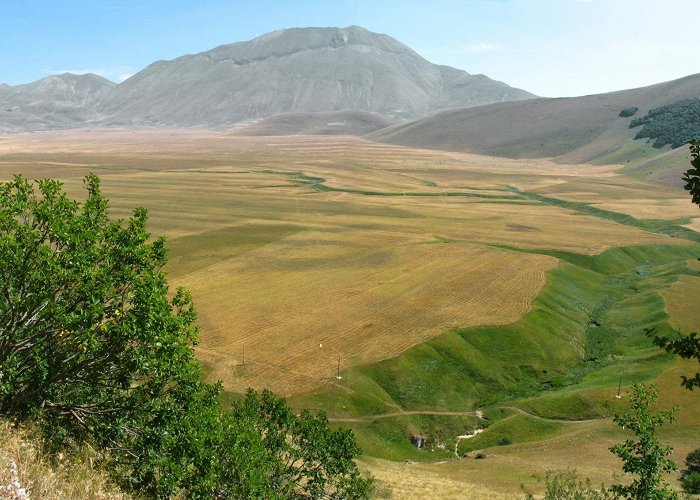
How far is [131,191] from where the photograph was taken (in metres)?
181

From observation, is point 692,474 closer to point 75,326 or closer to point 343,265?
point 75,326

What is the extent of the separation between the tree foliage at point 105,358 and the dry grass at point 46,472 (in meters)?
1.27

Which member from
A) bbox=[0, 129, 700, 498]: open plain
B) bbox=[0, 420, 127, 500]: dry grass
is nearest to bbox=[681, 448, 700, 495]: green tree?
bbox=[0, 129, 700, 498]: open plain

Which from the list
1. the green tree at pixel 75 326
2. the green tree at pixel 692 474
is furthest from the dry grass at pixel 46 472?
the green tree at pixel 692 474

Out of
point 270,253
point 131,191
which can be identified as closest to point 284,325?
point 270,253

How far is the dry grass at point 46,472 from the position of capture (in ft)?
47.1

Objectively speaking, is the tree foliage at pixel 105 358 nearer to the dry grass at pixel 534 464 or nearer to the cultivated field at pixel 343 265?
the dry grass at pixel 534 464

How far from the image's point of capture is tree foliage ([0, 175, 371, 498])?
19.0 m

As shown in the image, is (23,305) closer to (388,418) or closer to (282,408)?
(282,408)

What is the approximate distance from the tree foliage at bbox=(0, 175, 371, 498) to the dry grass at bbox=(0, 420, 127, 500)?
1.27 m

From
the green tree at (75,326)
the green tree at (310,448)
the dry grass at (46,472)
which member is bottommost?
the green tree at (310,448)

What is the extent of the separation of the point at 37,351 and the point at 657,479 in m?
25.4

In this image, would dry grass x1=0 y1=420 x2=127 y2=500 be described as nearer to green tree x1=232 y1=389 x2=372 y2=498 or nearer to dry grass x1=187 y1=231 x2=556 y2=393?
green tree x1=232 y1=389 x2=372 y2=498

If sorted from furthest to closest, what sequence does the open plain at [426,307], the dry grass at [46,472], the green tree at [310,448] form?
1. the open plain at [426,307]
2. the green tree at [310,448]
3. the dry grass at [46,472]
